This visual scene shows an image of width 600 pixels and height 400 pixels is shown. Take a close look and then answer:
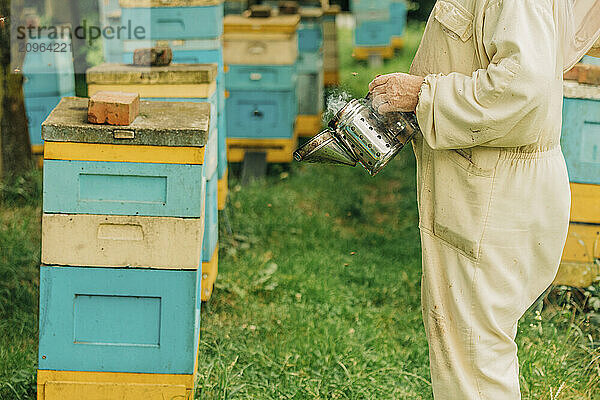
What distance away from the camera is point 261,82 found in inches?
211

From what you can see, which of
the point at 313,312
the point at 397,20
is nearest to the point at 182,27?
the point at 313,312


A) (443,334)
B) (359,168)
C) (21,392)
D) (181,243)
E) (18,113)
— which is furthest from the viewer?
(359,168)

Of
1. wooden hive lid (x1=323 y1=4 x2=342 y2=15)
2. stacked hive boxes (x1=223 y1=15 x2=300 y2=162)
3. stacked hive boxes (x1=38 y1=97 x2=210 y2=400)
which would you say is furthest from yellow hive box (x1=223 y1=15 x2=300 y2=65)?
stacked hive boxes (x1=38 y1=97 x2=210 y2=400)

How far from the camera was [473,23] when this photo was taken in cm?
197

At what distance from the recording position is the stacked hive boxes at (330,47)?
7555 millimetres

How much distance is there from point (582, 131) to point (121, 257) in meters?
1.99

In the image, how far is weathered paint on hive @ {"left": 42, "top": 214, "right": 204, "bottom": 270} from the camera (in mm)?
2275

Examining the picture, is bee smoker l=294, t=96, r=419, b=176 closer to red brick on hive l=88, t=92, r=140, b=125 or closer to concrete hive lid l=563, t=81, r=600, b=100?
red brick on hive l=88, t=92, r=140, b=125

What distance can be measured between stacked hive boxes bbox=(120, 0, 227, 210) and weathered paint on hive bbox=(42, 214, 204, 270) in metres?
1.68

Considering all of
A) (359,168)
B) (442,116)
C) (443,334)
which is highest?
(442,116)

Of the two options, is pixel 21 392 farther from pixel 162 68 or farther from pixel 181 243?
pixel 162 68

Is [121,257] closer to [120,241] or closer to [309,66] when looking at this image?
[120,241]

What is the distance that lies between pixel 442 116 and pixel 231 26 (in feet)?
11.9

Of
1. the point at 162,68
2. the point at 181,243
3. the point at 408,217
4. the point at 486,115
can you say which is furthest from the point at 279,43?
the point at 486,115
